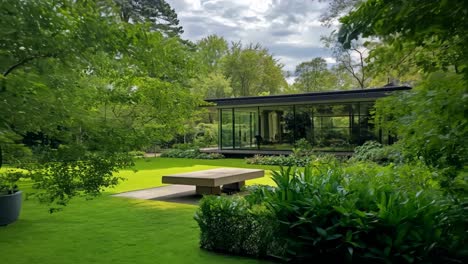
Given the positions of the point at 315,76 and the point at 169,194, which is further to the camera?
the point at 315,76

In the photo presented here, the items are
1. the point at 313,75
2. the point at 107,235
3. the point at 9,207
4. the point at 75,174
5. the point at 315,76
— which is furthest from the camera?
the point at 313,75

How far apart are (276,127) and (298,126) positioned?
4.60 ft

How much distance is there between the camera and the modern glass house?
18.9m

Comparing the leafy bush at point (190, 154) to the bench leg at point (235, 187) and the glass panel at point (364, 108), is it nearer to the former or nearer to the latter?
the glass panel at point (364, 108)

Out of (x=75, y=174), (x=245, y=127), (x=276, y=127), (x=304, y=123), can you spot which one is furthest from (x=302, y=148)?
(x=75, y=174)

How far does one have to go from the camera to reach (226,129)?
76.0 ft

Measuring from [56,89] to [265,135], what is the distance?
19465mm

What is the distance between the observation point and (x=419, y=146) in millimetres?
3176

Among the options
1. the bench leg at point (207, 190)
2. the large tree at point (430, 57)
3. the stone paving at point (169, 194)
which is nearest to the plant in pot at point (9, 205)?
the stone paving at point (169, 194)

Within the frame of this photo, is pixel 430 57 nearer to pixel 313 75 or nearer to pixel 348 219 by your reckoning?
pixel 348 219

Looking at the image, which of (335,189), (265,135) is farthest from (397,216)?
(265,135)

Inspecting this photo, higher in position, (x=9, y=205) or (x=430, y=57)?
(x=430, y=57)

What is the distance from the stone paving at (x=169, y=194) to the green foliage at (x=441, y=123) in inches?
238

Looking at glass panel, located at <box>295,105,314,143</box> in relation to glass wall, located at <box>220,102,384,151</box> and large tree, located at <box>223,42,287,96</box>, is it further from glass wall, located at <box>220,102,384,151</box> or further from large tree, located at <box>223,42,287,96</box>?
large tree, located at <box>223,42,287,96</box>
